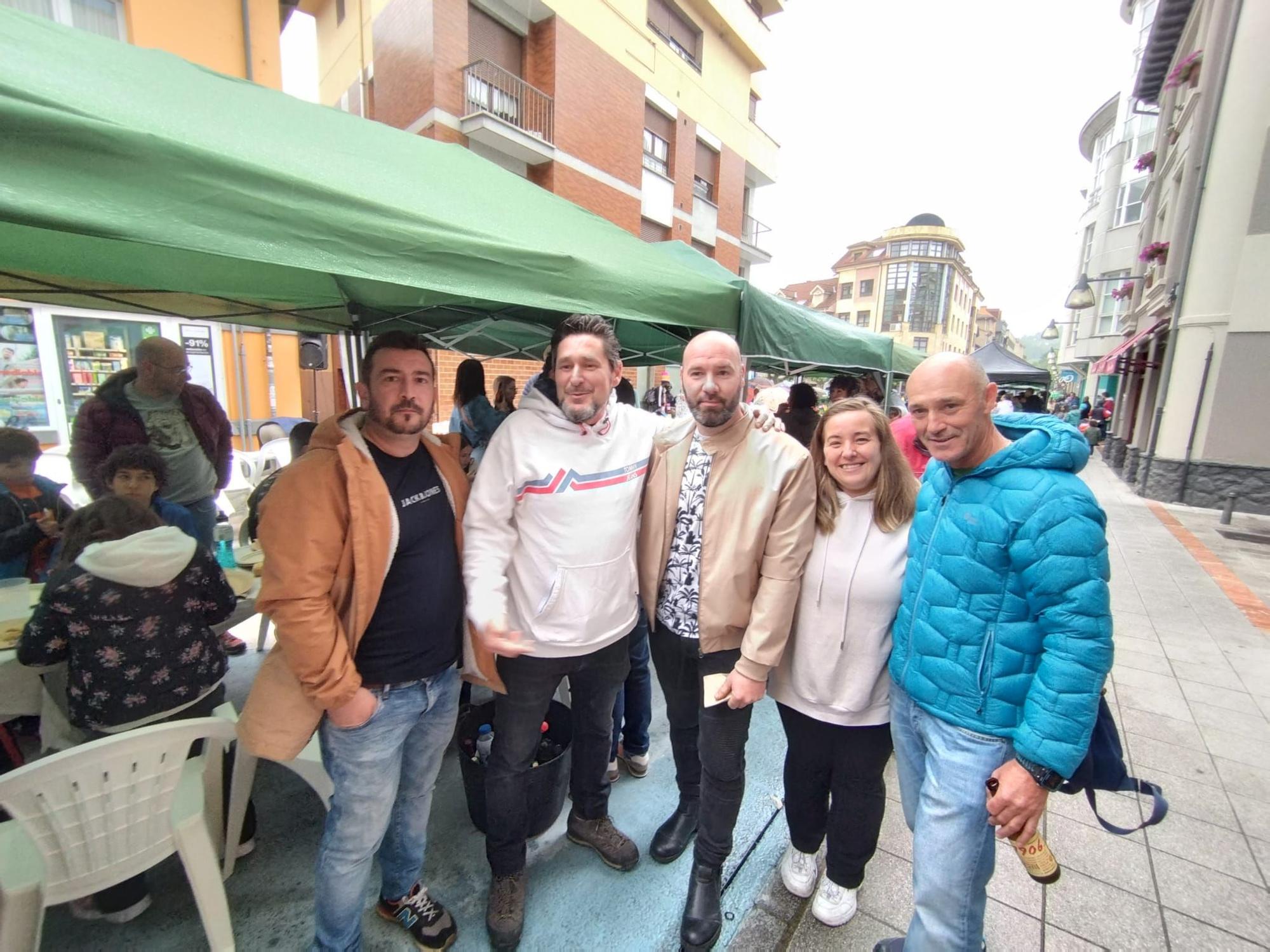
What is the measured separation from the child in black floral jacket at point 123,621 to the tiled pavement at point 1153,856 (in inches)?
85.6

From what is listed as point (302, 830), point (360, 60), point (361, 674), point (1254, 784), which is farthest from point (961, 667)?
point (360, 60)

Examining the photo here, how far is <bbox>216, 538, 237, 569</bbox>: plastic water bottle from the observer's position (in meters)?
3.37

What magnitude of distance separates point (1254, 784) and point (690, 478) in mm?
3461

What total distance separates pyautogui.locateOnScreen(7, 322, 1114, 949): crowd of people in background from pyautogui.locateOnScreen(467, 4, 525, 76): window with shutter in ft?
41.1

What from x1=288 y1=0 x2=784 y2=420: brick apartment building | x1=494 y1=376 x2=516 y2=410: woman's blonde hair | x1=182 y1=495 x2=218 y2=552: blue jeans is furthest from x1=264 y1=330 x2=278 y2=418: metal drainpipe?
x1=182 y1=495 x2=218 y2=552: blue jeans

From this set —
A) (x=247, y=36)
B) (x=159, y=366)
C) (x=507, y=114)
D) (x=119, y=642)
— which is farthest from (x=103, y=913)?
(x=507, y=114)

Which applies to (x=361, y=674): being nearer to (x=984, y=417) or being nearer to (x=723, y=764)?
(x=723, y=764)

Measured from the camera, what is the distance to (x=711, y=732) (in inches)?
74.9

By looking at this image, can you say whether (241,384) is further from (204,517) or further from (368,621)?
(368,621)

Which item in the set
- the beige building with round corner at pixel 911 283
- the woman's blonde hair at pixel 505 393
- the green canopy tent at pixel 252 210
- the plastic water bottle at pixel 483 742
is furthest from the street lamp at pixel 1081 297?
the beige building with round corner at pixel 911 283

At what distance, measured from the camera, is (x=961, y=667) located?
146 centimetres

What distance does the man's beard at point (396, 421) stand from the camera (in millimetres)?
1627

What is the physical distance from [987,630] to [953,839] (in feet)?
1.91

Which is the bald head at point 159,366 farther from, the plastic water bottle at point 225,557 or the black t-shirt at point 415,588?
the black t-shirt at point 415,588
